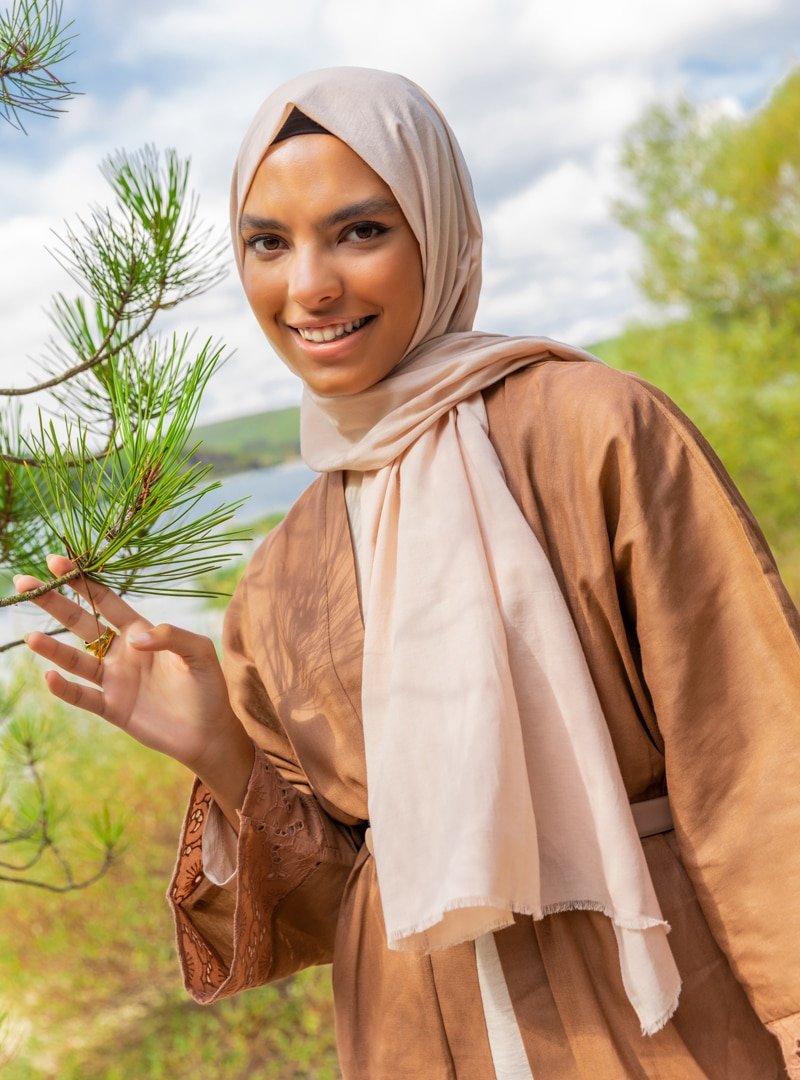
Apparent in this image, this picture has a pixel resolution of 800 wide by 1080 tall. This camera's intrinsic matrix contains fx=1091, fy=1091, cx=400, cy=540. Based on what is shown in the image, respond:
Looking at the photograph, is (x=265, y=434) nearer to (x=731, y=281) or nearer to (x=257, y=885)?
(x=257, y=885)

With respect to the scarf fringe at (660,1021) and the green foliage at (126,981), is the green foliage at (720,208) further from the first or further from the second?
the scarf fringe at (660,1021)

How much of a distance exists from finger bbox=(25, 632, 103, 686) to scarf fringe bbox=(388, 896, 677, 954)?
0.32 metres

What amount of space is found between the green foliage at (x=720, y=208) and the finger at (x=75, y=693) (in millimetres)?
6008

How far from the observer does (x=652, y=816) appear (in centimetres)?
90

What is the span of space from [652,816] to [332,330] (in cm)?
49

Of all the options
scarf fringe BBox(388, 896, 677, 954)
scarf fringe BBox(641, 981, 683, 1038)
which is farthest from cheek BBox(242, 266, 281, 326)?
scarf fringe BBox(641, 981, 683, 1038)

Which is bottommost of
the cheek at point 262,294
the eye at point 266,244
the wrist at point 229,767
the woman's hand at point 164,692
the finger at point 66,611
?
the wrist at point 229,767

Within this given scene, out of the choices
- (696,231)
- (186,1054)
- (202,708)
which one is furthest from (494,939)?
(696,231)

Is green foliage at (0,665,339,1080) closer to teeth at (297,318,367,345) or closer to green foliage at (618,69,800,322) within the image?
teeth at (297,318,367,345)

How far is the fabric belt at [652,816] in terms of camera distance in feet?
2.95

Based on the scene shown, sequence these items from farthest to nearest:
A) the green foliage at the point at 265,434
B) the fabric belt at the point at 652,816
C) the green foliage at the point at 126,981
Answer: the green foliage at the point at 126,981
the green foliage at the point at 265,434
the fabric belt at the point at 652,816

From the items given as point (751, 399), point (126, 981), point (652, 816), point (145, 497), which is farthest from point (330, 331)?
point (751, 399)

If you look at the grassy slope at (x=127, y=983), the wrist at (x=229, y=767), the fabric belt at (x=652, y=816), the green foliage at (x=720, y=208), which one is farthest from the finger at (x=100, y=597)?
the green foliage at (x=720, y=208)

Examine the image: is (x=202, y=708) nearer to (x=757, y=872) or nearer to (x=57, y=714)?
(x=757, y=872)
